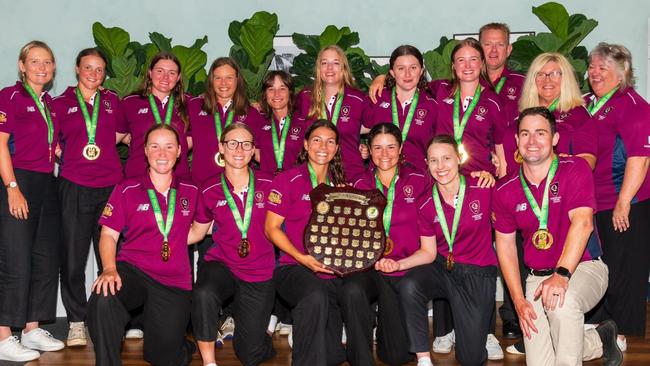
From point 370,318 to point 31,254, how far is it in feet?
7.36

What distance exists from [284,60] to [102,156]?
2.37 meters

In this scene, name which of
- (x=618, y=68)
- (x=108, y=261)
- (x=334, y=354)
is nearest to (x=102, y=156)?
(x=108, y=261)

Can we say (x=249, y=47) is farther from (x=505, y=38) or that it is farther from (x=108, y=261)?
(x=108, y=261)

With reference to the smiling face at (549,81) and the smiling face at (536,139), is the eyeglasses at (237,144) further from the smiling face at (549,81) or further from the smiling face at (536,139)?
the smiling face at (549,81)

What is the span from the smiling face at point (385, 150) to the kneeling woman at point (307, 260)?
0.23 metres

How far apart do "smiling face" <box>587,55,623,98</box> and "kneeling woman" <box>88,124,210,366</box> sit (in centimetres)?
258

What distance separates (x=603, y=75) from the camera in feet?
15.5

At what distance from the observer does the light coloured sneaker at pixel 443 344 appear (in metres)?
4.82

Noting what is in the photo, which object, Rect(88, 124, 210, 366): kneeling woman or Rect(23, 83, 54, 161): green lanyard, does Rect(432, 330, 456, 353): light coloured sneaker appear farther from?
Rect(23, 83, 54, 161): green lanyard

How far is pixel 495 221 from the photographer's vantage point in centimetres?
419

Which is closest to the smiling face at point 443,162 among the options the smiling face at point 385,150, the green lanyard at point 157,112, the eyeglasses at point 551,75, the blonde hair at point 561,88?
the smiling face at point 385,150

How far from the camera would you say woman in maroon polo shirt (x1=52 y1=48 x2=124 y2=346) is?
4.93 m

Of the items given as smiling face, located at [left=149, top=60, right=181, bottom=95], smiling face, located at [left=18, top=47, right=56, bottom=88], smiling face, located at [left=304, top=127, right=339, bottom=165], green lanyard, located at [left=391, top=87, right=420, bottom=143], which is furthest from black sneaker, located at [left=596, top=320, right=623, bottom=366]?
smiling face, located at [left=18, top=47, right=56, bottom=88]

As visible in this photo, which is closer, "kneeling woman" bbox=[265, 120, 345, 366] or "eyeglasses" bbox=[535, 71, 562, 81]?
"kneeling woman" bbox=[265, 120, 345, 366]
